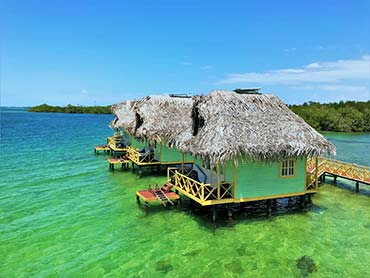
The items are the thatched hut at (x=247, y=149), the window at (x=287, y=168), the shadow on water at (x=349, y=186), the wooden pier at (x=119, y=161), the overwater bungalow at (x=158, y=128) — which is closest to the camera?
the thatched hut at (x=247, y=149)

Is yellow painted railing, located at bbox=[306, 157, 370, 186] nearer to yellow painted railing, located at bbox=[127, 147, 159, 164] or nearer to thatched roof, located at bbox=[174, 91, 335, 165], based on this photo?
thatched roof, located at bbox=[174, 91, 335, 165]

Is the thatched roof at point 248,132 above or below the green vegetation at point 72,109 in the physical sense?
below

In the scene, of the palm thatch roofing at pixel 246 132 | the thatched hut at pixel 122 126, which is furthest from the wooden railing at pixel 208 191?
the thatched hut at pixel 122 126

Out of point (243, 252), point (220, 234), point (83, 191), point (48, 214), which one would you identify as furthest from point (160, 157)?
point (243, 252)

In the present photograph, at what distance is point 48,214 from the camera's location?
14.6 meters

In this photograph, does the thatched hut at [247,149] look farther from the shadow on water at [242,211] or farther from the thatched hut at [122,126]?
the thatched hut at [122,126]

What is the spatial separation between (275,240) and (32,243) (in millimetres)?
9013

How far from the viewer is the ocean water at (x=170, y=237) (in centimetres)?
976

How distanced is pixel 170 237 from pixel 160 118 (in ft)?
35.6

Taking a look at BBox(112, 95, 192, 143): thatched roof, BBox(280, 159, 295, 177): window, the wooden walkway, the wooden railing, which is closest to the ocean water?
the wooden walkway

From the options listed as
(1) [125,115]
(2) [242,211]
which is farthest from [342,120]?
(2) [242,211]

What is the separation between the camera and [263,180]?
43.9 feet

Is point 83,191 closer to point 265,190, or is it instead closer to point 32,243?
point 32,243

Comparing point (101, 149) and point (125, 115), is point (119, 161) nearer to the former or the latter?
point (125, 115)
